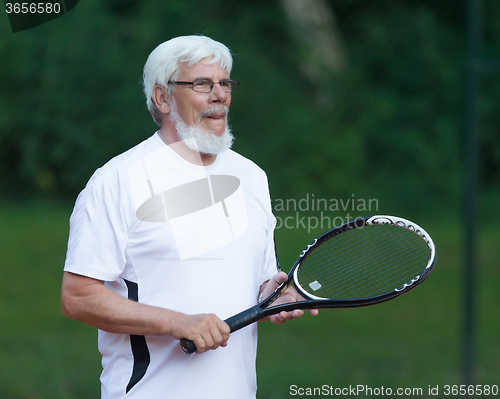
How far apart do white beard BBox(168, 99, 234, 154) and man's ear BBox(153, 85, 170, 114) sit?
0.03 meters

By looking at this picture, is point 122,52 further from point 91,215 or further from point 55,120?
point 91,215

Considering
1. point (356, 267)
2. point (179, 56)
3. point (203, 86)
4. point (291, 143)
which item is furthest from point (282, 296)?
point (291, 143)

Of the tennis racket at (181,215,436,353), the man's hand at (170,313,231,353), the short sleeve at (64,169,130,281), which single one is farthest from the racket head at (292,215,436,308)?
the short sleeve at (64,169,130,281)

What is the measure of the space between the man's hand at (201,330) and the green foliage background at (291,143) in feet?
7.69

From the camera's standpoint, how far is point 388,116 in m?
7.29

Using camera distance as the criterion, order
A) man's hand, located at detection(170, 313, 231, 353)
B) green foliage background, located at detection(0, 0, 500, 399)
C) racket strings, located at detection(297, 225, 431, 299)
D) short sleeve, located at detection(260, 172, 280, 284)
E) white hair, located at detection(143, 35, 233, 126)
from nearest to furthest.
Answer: man's hand, located at detection(170, 313, 231, 353) → white hair, located at detection(143, 35, 233, 126) → short sleeve, located at detection(260, 172, 280, 284) → racket strings, located at detection(297, 225, 431, 299) → green foliage background, located at detection(0, 0, 500, 399)

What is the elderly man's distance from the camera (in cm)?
191

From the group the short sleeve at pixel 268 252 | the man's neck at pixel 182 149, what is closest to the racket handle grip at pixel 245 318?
the short sleeve at pixel 268 252

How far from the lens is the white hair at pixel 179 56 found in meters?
2.15

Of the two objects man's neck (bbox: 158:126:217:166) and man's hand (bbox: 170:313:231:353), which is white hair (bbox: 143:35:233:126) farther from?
man's hand (bbox: 170:313:231:353)

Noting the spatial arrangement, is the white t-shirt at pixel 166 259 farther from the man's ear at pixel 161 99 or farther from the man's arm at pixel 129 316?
the man's ear at pixel 161 99

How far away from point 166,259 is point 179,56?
0.74m

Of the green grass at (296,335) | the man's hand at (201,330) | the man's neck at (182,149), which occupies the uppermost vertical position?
the man's neck at (182,149)

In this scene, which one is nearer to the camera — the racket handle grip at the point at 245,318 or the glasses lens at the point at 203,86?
the racket handle grip at the point at 245,318
